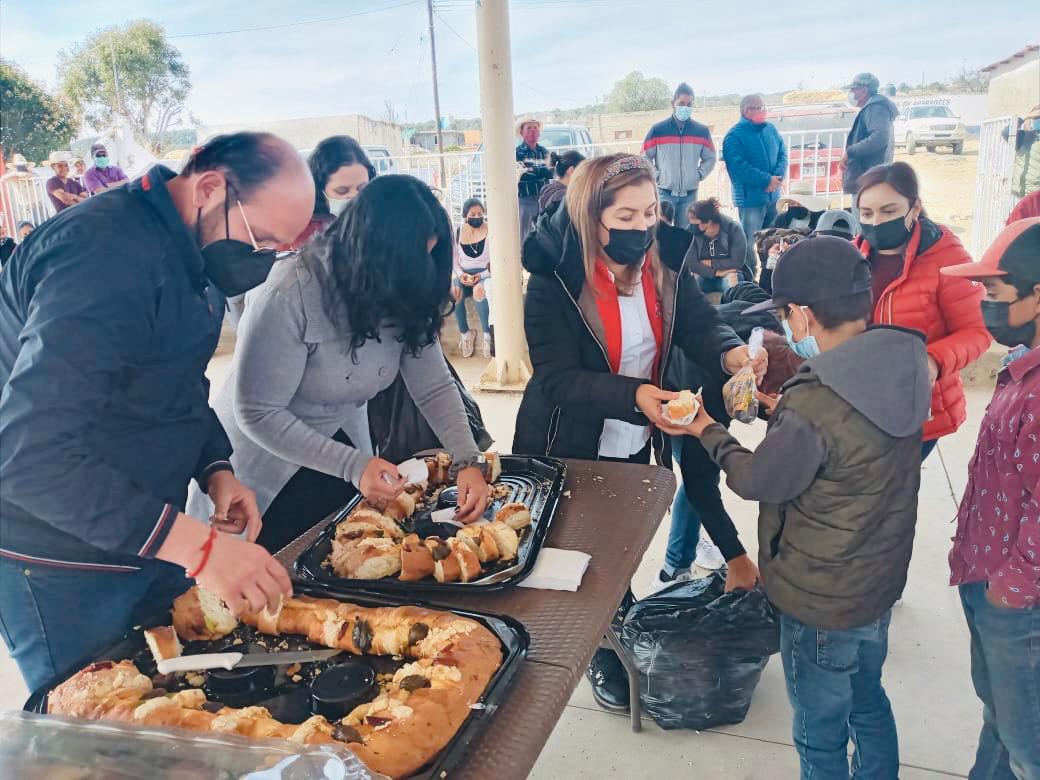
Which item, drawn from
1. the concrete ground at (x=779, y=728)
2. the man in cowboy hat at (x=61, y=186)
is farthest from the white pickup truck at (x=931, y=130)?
the concrete ground at (x=779, y=728)

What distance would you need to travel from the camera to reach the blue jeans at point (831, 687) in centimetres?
171

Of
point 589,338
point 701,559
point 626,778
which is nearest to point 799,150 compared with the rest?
point 701,559

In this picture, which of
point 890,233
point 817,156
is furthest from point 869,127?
point 890,233

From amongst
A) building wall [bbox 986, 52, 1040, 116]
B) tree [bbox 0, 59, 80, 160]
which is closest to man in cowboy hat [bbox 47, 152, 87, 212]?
building wall [bbox 986, 52, 1040, 116]

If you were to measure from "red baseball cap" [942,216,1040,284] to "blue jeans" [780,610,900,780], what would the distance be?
0.80m

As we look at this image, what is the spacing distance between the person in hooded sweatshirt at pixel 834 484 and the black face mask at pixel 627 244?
515mm

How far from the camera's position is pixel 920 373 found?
5.31ft

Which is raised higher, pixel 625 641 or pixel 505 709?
pixel 505 709

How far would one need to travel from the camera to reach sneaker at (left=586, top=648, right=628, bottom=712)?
2.40 m

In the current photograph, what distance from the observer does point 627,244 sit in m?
2.15

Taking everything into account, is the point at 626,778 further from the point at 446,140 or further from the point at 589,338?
the point at 446,140

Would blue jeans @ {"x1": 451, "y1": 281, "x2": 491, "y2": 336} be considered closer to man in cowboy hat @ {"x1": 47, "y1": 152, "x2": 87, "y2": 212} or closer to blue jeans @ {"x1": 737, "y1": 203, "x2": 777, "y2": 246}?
blue jeans @ {"x1": 737, "y1": 203, "x2": 777, "y2": 246}

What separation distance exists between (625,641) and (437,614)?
1.16 metres

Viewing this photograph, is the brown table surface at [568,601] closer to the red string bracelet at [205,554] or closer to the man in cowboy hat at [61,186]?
the red string bracelet at [205,554]
